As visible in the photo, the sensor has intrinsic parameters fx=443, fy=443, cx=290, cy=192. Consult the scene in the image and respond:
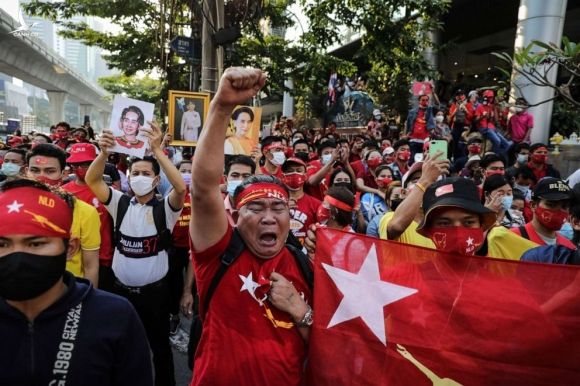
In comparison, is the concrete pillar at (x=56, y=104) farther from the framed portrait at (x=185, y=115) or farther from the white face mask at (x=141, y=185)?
the white face mask at (x=141, y=185)

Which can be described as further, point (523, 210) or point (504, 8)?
point (504, 8)

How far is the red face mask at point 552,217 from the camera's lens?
307 centimetres

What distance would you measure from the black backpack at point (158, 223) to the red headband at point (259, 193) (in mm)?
1578

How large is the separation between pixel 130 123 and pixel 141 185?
1102 millimetres

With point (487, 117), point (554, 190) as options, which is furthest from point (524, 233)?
point (487, 117)

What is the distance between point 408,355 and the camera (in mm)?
1939

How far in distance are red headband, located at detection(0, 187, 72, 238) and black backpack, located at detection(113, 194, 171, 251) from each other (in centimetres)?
192

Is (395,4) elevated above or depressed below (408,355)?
above

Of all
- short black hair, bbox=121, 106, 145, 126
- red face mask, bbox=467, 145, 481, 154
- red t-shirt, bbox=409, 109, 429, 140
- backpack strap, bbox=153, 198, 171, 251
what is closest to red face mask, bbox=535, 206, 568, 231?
backpack strap, bbox=153, 198, 171, 251

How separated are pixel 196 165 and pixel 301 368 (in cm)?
103

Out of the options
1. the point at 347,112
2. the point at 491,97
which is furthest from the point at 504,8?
the point at 491,97

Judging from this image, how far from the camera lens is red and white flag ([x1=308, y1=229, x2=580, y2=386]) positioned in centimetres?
179

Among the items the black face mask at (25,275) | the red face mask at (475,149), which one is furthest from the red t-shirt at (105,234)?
the red face mask at (475,149)

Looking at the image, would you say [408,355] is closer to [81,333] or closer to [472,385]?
[472,385]
